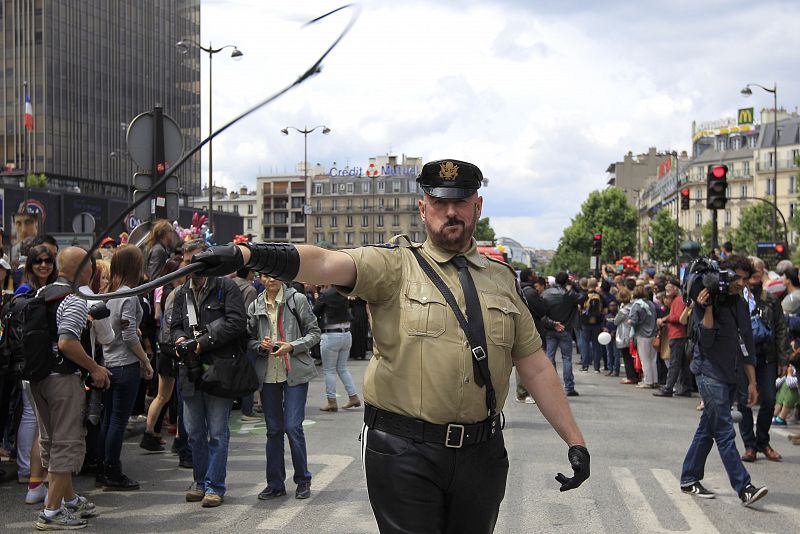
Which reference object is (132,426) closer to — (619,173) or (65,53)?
(65,53)

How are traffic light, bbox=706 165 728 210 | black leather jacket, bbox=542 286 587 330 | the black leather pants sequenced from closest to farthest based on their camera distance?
the black leather pants, black leather jacket, bbox=542 286 587 330, traffic light, bbox=706 165 728 210

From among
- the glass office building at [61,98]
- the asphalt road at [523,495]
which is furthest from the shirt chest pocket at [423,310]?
the glass office building at [61,98]

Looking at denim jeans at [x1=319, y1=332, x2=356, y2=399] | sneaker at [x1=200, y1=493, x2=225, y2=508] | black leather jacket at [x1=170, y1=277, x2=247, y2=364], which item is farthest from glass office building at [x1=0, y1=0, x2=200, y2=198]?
sneaker at [x1=200, y1=493, x2=225, y2=508]

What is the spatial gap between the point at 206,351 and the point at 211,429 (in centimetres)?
61

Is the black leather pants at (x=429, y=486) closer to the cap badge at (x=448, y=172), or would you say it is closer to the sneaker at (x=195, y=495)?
the cap badge at (x=448, y=172)

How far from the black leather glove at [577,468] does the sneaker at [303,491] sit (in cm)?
380

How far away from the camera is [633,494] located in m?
7.29

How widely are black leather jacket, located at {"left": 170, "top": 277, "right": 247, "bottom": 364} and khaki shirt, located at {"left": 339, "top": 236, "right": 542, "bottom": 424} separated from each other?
10.9ft

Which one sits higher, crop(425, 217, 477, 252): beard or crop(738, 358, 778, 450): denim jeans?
crop(425, 217, 477, 252): beard

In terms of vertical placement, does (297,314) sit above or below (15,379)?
above

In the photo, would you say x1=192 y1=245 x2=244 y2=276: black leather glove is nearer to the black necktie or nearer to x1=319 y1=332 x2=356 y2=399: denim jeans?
the black necktie

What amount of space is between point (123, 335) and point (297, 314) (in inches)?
56.7

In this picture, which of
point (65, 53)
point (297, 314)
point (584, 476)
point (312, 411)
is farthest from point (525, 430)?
point (65, 53)

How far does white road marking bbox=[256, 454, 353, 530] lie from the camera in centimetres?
634
